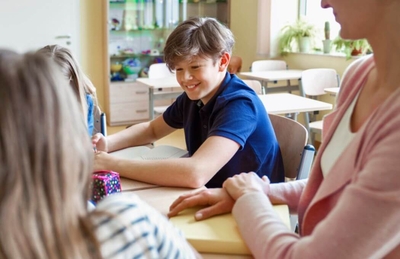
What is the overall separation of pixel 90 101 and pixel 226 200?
117 centimetres

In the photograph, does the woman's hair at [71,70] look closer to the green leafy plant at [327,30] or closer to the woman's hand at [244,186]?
the woman's hand at [244,186]

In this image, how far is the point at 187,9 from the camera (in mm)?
6219

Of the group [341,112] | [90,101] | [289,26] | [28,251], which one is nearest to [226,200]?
[341,112]

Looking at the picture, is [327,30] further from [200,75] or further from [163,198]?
[163,198]

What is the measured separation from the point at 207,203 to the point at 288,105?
7.43 ft

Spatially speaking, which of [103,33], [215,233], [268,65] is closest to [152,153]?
[215,233]

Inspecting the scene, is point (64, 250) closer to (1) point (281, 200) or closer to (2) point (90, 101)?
(1) point (281, 200)

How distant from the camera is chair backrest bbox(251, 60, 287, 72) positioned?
199 inches

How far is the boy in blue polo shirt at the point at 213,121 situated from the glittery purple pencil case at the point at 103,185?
0.18m

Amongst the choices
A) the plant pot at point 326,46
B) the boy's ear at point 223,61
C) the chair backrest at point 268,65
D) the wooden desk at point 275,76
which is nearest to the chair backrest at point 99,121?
the boy's ear at point 223,61

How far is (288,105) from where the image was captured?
330cm

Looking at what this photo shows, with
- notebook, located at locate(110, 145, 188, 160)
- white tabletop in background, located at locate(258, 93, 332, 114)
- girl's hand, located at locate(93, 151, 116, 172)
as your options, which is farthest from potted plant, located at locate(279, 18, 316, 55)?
girl's hand, located at locate(93, 151, 116, 172)

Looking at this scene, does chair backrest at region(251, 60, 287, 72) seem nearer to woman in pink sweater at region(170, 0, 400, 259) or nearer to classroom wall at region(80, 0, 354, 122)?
classroom wall at region(80, 0, 354, 122)

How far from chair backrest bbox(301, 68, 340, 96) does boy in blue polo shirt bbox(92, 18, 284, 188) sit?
246 cm
